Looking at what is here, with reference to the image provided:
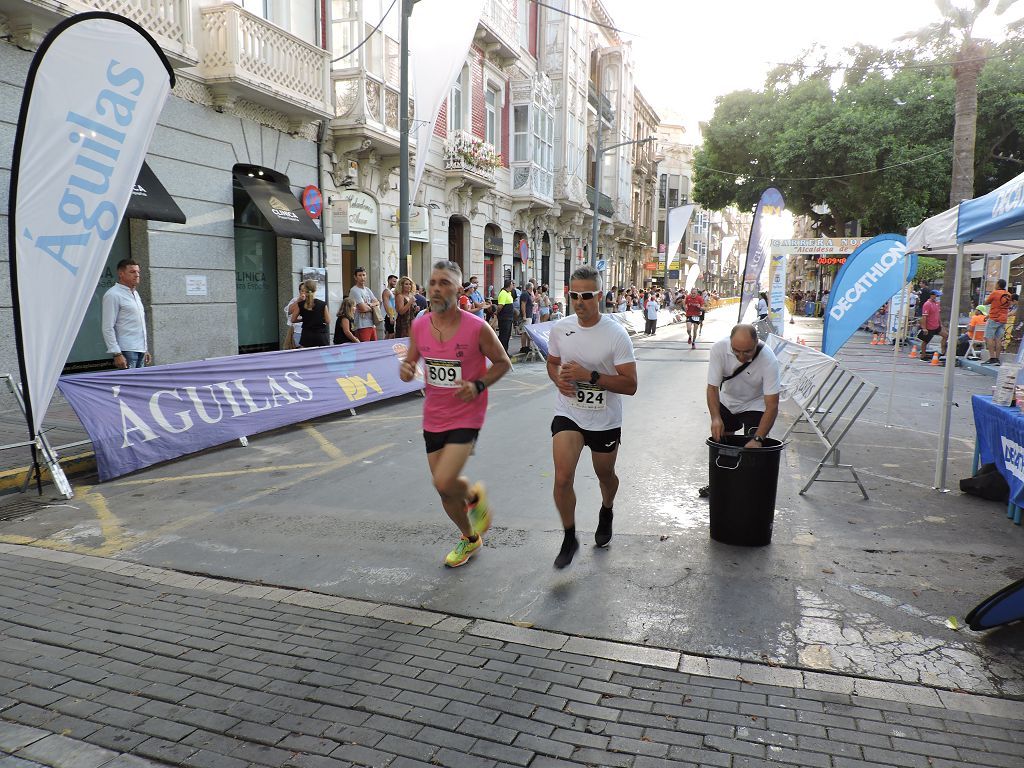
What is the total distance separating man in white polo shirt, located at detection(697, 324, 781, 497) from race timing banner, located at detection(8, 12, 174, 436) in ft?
16.6

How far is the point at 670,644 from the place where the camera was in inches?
138

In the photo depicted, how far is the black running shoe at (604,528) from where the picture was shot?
4.85 m

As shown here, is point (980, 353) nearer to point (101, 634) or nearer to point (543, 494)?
point (543, 494)

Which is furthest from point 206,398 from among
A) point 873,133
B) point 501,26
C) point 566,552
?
point 873,133

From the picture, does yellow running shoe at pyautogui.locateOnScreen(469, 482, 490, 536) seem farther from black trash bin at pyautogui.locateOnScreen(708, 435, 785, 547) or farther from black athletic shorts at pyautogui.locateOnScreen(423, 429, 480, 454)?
→ black trash bin at pyautogui.locateOnScreen(708, 435, 785, 547)

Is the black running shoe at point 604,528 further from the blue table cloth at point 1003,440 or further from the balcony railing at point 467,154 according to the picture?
the balcony railing at point 467,154

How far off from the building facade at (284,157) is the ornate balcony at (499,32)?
0.26ft

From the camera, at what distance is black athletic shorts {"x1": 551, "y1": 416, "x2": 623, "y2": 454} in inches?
177

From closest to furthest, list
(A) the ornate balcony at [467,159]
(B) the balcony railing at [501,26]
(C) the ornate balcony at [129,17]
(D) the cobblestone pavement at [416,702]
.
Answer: (D) the cobblestone pavement at [416,702]
(C) the ornate balcony at [129,17]
(A) the ornate balcony at [467,159]
(B) the balcony railing at [501,26]

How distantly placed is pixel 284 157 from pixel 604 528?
12917 mm

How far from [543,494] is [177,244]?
31.3ft

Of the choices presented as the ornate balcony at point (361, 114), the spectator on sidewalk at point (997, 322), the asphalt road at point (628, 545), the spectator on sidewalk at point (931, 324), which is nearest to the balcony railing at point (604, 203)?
the spectator on sidewalk at point (931, 324)

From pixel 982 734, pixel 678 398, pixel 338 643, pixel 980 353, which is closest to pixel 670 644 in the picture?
pixel 982 734

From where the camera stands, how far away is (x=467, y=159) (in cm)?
2133
